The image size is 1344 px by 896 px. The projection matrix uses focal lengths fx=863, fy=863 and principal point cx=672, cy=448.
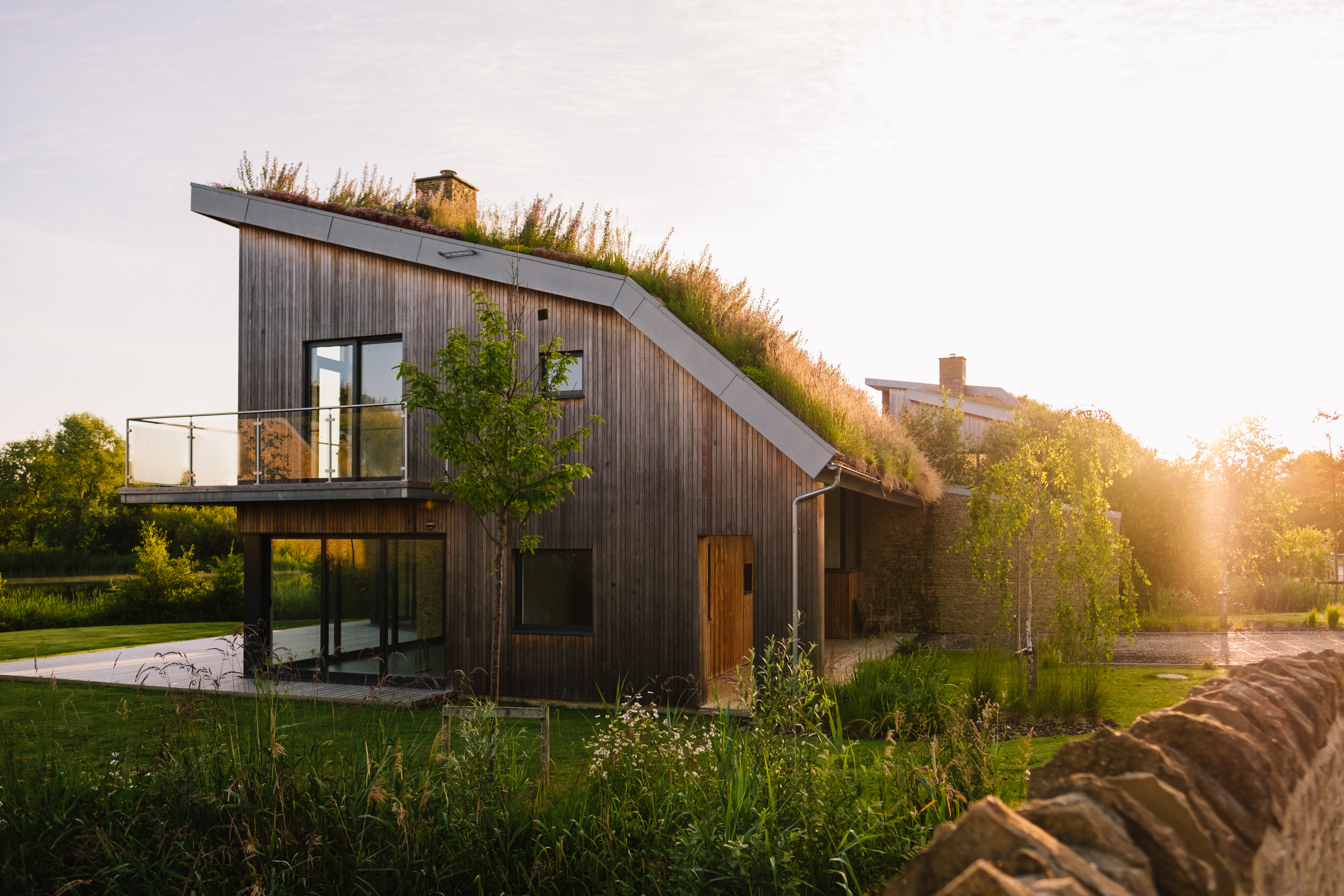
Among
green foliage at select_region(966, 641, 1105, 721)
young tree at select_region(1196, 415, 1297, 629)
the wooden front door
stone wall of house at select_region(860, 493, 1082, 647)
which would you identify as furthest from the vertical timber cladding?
young tree at select_region(1196, 415, 1297, 629)

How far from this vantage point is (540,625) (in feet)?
36.4

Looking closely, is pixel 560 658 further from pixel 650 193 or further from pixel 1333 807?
pixel 1333 807

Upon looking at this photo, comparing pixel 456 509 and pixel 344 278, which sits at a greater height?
pixel 344 278

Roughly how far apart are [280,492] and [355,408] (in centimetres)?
155

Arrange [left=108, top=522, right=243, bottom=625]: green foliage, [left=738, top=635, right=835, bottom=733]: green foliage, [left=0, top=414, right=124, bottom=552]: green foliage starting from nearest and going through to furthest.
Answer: [left=738, top=635, right=835, bottom=733]: green foliage < [left=108, top=522, right=243, bottom=625]: green foliage < [left=0, top=414, right=124, bottom=552]: green foliage

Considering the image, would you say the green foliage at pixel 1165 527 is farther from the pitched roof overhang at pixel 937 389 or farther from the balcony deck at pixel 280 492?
the balcony deck at pixel 280 492

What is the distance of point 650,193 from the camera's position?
13.2 m

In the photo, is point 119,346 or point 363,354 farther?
point 119,346

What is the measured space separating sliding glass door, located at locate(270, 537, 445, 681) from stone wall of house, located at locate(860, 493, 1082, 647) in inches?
356

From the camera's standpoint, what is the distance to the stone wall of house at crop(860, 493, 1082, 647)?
1652 centimetres

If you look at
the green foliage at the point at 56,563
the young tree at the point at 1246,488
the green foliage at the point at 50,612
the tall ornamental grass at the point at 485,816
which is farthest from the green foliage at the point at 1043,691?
the green foliage at the point at 56,563

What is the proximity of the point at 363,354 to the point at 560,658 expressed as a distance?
17.0 feet

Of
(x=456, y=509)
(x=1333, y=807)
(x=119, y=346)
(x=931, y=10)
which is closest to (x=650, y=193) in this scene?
(x=456, y=509)

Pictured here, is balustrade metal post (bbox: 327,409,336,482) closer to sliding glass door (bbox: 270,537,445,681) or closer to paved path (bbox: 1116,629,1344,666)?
sliding glass door (bbox: 270,537,445,681)
